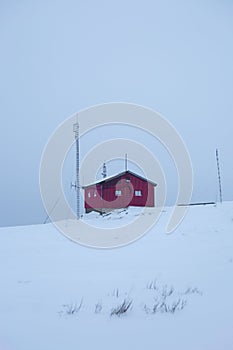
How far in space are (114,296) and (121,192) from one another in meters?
20.6

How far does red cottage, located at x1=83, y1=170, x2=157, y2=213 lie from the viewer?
25.2 m

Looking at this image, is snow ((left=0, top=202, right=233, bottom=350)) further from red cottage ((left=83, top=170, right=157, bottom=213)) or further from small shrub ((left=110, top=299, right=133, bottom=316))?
red cottage ((left=83, top=170, right=157, bottom=213))

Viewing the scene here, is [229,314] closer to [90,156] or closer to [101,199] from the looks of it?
[90,156]

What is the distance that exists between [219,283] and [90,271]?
285 centimetres

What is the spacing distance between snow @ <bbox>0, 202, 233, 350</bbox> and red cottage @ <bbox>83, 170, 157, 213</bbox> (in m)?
15.6

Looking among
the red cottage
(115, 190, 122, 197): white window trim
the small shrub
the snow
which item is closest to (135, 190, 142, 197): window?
the red cottage

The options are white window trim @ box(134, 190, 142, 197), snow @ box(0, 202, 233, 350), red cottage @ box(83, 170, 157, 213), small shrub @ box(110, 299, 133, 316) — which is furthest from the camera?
white window trim @ box(134, 190, 142, 197)

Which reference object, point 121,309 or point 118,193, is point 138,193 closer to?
point 118,193

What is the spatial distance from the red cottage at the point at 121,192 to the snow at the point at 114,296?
15.6 meters

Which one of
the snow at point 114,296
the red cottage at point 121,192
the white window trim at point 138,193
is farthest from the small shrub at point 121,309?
the white window trim at point 138,193

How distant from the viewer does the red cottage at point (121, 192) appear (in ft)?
82.7

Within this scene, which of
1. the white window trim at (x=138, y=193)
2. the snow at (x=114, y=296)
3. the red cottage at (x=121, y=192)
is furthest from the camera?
the white window trim at (x=138, y=193)

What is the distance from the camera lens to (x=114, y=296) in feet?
15.9

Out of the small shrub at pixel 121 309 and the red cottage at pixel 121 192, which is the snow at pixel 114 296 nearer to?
the small shrub at pixel 121 309
